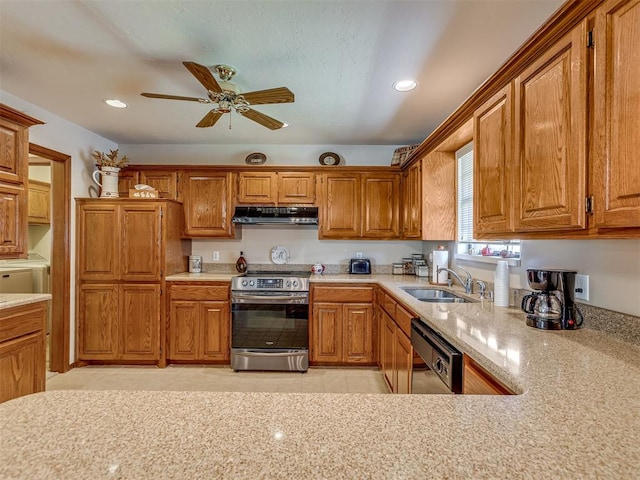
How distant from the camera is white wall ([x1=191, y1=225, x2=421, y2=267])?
3.87 meters

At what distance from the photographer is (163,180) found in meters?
3.56

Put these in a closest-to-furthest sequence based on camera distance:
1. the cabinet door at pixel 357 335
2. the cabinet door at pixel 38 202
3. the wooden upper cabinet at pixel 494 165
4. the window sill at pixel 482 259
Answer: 1. the wooden upper cabinet at pixel 494 165
2. the window sill at pixel 482 259
3. the cabinet door at pixel 357 335
4. the cabinet door at pixel 38 202

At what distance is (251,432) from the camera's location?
0.66 metres

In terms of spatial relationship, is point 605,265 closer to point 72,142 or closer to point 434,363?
point 434,363

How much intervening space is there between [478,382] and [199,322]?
278cm

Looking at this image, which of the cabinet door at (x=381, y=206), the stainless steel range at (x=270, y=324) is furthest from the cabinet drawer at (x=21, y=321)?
the cabinet door at (x=381, y=206)

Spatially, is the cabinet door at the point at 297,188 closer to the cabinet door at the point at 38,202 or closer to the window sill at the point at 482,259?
the window sill at the point at 482,259

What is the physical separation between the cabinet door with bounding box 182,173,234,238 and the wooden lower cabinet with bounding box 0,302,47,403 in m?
1.65

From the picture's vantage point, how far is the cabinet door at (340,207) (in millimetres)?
3572

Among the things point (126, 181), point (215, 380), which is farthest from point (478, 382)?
point (126, 181)

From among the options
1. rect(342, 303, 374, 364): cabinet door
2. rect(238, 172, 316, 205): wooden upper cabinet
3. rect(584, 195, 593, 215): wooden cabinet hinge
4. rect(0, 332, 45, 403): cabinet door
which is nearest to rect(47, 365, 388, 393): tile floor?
rect(342, 303, 374, 364): cabinet door

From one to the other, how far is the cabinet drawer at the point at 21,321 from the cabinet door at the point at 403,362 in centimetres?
256

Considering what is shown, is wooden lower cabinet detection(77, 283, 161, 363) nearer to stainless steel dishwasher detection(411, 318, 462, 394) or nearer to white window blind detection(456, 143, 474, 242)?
stainless steel dishwasher detection(411, 318, 462, 394)

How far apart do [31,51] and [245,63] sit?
4.40 feet
